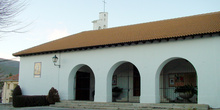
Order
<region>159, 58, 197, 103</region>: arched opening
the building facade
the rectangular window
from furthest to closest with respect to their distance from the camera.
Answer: the building facade → the rectangular window → <region>159, 58, 197, 103</region>: arched opening

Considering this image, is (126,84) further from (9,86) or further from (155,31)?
(9,86)

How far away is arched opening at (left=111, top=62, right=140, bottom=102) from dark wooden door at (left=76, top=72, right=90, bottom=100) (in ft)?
7.66

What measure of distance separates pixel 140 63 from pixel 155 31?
2.49 meters

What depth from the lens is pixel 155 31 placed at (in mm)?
17562

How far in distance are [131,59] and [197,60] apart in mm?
4046

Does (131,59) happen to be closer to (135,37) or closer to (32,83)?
(135,37)

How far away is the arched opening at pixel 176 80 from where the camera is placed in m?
17.9

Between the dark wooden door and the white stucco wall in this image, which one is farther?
the dark wooden door

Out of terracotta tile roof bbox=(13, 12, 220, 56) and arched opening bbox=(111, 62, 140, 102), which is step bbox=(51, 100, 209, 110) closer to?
arched opening bbox=(111, 62, 140, 102)

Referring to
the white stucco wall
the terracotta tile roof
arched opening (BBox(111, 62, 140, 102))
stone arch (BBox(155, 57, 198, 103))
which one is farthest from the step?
the terracotta tile roof

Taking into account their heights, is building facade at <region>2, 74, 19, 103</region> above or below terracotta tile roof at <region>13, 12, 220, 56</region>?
below

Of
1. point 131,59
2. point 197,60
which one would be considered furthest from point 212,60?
point 131,59

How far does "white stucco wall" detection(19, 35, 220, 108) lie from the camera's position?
46.6ft

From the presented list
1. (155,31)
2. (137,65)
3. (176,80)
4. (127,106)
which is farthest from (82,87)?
(155,31)
